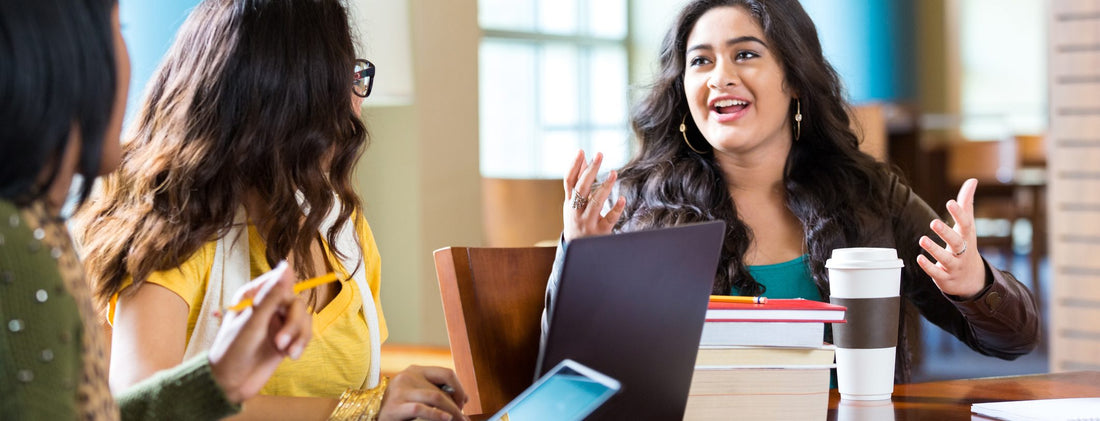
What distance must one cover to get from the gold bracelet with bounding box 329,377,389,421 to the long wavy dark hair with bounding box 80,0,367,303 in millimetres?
221

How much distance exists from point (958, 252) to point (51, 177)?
118 cm

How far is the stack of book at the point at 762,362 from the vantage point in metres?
1.12

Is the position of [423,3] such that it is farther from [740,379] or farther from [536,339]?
[740,379]

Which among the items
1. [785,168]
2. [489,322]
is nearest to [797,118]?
[785,168]

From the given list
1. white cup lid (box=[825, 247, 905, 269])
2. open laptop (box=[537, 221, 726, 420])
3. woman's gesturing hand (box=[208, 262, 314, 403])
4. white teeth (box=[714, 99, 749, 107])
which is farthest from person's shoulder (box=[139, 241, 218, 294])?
white teeth (box=[714, 99, 749, 107])

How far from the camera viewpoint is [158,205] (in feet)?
4.07

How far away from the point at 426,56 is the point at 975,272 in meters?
2.23

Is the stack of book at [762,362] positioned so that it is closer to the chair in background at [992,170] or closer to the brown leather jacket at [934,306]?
the brown leather jacket at [934,306]

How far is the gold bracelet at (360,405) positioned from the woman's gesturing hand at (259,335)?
286 mm

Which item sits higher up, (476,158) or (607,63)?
(607,63)

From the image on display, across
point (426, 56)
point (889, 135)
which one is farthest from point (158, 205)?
point (889, 135)

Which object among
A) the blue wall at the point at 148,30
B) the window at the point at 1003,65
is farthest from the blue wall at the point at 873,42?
the blue wall at the point at 148,30

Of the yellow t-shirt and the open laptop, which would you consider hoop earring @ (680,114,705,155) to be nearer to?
the yellow t-shirt

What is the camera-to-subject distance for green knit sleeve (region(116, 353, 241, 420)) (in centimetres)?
→ 85
